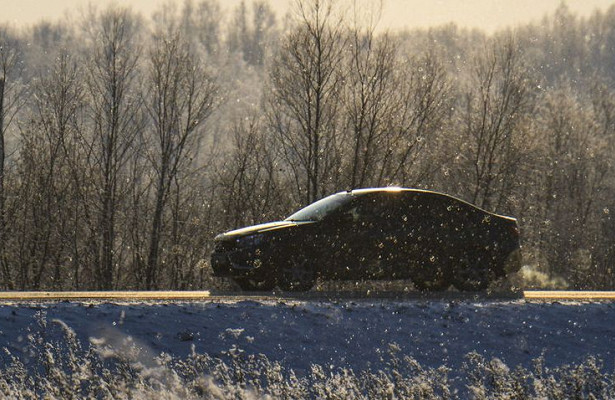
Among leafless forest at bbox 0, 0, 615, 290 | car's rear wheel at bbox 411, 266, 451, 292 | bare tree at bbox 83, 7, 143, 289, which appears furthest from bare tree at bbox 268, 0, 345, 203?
car's rear wheel at bbox 411, 266, 451, 292

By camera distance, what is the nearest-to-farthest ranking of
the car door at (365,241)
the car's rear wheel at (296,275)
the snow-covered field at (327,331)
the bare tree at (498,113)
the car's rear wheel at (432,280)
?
the snow-covered field at (327,331)
the car's rear wheel at (296,275)
the car door at (365,241)
the car's rear wheel at (432,280)
the bare tree at (498,113)

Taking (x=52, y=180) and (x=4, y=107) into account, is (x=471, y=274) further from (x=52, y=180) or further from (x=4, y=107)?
(x=4, y=107)

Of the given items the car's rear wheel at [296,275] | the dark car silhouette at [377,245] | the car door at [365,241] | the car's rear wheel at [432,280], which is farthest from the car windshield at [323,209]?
the car's rear wheel at [432,280]

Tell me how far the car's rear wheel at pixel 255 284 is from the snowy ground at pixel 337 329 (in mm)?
2080

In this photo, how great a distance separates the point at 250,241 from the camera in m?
14.3

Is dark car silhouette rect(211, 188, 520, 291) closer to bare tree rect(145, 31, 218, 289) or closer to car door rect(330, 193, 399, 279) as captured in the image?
car door rect(330, 193, 399, 279)

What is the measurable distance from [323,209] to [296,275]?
1210 millimetres

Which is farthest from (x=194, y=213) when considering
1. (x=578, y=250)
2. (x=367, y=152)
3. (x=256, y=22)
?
(x=256, y=22)

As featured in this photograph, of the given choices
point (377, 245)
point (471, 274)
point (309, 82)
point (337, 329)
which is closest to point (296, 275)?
point (377, 245)

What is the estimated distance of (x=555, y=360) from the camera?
38.8 feet

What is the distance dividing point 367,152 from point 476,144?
16.3m

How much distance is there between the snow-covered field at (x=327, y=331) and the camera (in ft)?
33.5

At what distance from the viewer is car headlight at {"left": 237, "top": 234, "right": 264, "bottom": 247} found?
1431 centimetres

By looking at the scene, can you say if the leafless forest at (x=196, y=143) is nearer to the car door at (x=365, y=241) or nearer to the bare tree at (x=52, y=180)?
the bare tree at (x=52, y=180)
